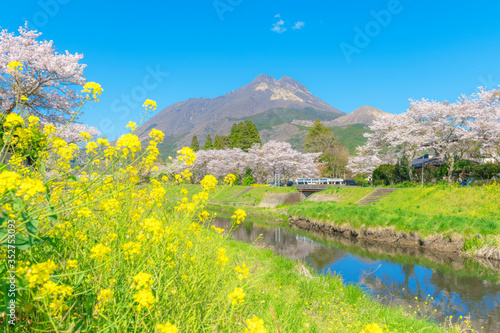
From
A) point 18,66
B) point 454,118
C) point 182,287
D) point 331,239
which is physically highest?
point 454,118

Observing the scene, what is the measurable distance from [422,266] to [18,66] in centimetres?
1397

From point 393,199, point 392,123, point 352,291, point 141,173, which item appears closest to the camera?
point 141,173

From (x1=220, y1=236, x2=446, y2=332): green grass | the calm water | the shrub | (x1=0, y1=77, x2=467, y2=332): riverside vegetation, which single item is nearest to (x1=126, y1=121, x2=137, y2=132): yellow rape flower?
(x1=0, y1=77, x2=467, y2=332): riverside vegetation

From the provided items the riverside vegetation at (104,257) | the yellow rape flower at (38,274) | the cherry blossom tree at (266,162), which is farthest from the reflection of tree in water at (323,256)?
the cherry blossom tree at (266,162)

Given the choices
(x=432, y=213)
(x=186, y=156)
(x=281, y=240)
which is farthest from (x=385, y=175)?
(x=186, y=156)

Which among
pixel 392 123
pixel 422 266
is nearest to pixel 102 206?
pixel 422 266

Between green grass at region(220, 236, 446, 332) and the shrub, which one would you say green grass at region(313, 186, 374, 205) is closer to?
the shrub

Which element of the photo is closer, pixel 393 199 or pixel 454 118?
pixel 393 199

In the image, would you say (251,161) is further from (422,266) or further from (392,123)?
(422,266)

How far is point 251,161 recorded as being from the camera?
169 feet

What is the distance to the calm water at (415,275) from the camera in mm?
8227

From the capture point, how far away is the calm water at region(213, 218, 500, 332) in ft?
27.0

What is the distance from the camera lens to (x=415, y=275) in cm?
1091

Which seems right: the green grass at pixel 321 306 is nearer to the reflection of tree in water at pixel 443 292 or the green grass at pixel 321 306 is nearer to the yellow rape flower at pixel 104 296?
the yellow rape flower at pixel 104 296
